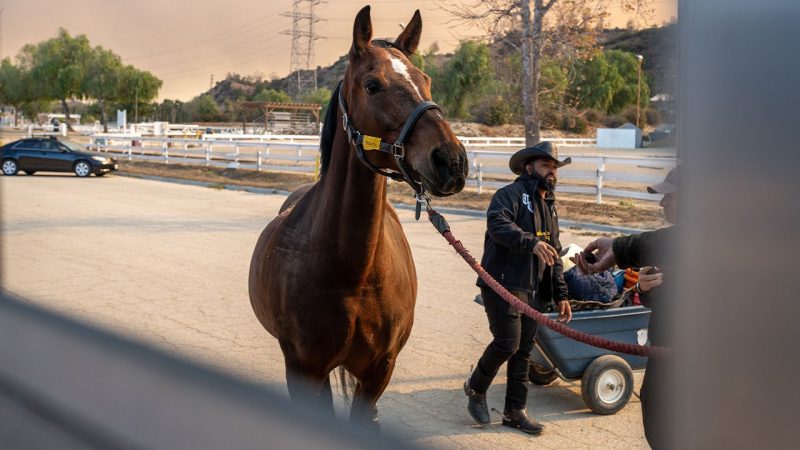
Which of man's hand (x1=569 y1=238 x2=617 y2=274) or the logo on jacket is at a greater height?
the logo on jacket

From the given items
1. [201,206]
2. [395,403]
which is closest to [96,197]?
[201,206]

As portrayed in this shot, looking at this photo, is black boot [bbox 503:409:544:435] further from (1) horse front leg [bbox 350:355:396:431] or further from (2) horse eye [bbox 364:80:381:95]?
(2) horse eye [bbox 364:80:381:95]

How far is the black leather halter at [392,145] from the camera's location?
2.95 meters

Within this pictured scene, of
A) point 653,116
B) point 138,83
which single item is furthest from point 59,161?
point 653,116

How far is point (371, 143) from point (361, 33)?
0.48m

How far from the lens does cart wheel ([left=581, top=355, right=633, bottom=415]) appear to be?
16.1 feet

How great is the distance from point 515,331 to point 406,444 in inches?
129

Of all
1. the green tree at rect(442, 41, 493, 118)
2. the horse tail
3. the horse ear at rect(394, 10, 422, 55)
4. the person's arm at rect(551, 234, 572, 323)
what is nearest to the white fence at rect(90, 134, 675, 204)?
the green tree at rect(442, 41, 493, 118)

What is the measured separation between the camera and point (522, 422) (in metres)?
4.65

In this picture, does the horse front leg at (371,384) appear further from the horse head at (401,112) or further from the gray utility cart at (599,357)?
the gray utility cart at (599,357)

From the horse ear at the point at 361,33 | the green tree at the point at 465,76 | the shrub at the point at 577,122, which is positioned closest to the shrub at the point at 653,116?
the horse ear at the point at 361,33

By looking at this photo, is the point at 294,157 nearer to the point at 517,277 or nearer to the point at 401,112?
the point at 517,277

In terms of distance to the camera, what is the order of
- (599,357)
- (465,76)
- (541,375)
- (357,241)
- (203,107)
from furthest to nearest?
(465,76)
(541,375)
(599,357)
(203,107)
(357,241)

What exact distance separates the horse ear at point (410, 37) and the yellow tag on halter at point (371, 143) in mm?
481
